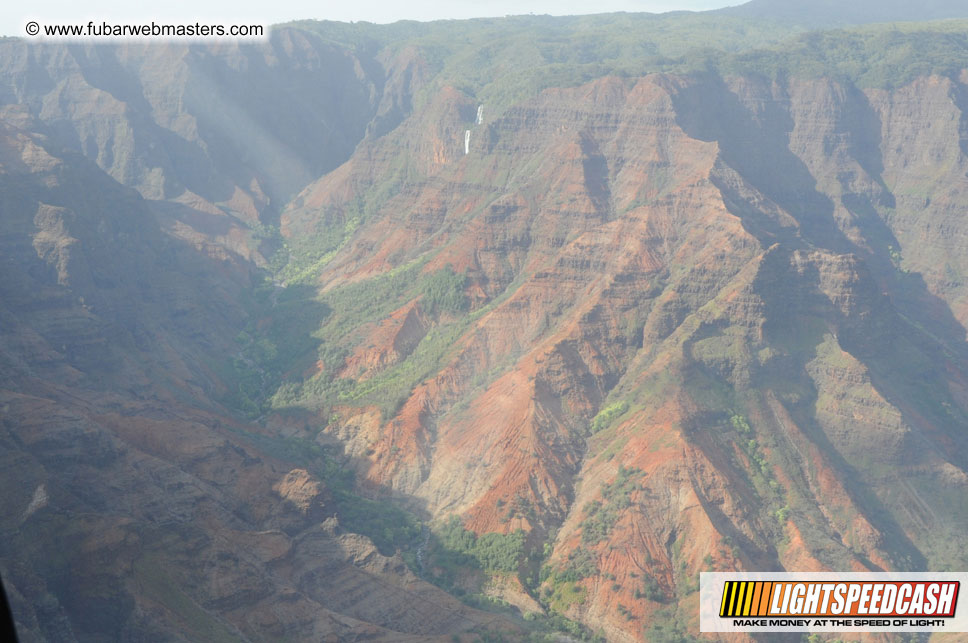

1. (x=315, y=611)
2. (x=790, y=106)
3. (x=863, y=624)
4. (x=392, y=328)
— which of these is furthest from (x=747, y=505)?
(x=790, y=106)

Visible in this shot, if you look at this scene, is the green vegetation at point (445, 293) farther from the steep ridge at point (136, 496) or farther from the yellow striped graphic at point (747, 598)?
the yellow striped graphic at point (747, 598)

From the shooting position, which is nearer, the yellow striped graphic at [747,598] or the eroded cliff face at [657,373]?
the yellow striped graphic at [747,598]

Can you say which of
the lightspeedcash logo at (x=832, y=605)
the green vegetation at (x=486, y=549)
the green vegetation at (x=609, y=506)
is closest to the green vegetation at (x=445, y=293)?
the green vegetation at (x=486, y=549)

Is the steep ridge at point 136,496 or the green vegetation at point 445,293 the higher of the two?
the green vegetation at point 445,293

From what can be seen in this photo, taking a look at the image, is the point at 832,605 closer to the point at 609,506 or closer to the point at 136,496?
the point at 609,506

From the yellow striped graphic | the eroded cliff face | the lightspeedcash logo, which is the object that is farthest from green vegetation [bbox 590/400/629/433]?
the yellow striped graphic

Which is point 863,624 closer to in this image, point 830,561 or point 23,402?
point 830,561

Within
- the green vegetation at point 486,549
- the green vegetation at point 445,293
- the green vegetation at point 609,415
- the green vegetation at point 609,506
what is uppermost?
the green vegetation at point 445,293
